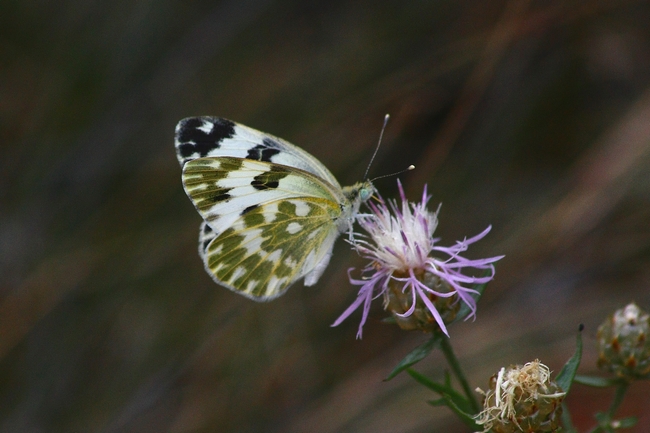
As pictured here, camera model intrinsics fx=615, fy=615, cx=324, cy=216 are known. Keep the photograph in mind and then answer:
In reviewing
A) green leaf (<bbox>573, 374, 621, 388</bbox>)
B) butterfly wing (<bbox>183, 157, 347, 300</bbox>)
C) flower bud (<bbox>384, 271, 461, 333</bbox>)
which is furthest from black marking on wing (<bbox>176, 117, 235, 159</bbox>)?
green leaf (<bbox>573, 374, 621, 388</bbox>)

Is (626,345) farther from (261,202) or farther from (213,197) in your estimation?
(213,197)

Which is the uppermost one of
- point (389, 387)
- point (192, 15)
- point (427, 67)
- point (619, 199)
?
point (192, 15)

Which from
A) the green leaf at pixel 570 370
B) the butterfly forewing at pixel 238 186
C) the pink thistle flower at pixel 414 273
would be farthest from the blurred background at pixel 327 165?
the green leaf at pixel 570 370

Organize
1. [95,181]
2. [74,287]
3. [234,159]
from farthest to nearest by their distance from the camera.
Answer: [95,181], [74,287], [234,159]

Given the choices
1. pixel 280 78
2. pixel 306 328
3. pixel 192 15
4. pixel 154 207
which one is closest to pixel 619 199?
pixel 306 328

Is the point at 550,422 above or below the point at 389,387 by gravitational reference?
above

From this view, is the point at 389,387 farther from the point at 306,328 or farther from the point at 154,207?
the point at 154,207
